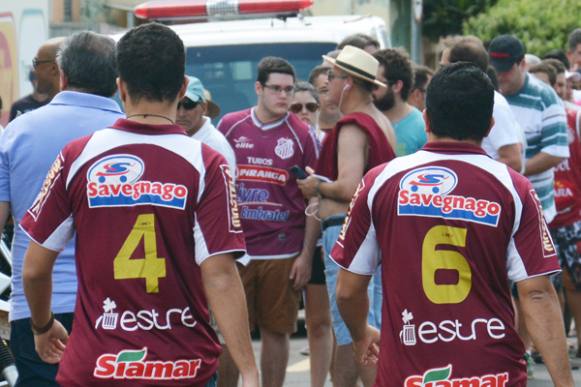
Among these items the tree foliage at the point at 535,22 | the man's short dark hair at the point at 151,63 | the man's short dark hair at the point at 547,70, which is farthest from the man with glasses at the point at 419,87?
the tree foliage at the point at 535,22

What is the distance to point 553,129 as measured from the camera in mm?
9719

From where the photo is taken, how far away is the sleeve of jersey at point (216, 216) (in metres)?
4.68

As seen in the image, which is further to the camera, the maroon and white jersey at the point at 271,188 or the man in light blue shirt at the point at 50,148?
the maroon and white jersey at the point at 271,188

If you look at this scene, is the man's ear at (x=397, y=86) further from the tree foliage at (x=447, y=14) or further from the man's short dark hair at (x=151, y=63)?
the tree foliage at (x=447, y=14)

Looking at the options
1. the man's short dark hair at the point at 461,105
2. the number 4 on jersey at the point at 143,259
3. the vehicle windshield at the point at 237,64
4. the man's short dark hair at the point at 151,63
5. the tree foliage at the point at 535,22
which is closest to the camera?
the number 4 on jersey at the point at 143,259

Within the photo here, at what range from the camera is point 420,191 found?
4914mm

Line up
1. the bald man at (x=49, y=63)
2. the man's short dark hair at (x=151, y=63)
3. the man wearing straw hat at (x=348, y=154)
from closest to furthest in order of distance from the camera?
1. the man's short dark hair at (x=151, y=63)
2. the bald man at (x=49, y=63)
3. the man wearing straw hat at (x=348, y=154)

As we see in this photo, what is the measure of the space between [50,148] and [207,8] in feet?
25.1

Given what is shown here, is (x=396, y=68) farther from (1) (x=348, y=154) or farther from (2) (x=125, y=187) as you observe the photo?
(2) (x=125, y=187)

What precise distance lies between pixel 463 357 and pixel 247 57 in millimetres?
7099

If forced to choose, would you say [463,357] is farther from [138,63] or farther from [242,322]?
[138,63]

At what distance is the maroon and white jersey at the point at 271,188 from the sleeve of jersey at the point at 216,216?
161 inches

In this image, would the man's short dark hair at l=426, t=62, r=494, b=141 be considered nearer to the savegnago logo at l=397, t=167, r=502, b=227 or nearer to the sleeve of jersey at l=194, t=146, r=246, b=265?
the savegnago logo at l=397, t=167, r=502, b=227

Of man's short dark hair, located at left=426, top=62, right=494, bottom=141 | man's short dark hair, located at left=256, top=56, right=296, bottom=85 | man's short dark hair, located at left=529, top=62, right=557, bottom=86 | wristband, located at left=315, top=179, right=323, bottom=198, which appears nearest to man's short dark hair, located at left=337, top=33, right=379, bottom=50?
man's short dark hair, located at left=256, top=56, right=296, bottom=85
